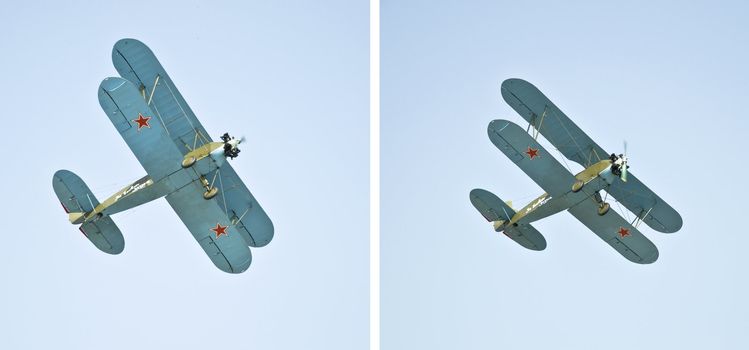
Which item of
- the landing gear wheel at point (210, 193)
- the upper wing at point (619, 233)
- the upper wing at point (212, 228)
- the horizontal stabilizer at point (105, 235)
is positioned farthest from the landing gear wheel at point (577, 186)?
the horizontal stabilizer at point (105, 235)

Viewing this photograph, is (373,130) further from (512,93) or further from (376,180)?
(512,93)

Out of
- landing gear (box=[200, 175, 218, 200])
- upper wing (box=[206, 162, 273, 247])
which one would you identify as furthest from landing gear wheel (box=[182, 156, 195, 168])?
upper wing (box=[206, 162, 273, 247])

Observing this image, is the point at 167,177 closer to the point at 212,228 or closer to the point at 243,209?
the point at 212,228

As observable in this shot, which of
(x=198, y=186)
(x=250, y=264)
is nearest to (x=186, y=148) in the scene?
(x=198, y=186)

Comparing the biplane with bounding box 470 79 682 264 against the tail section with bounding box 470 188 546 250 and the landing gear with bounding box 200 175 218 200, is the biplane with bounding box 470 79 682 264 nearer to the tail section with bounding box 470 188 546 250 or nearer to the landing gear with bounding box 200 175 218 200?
the tail section with bounding box 470 188 546 250

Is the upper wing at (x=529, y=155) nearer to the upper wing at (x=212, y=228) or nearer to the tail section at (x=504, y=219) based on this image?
the tail section at (x=504, y=219)

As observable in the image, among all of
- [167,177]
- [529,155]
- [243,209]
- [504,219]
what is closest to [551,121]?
[529,155]
